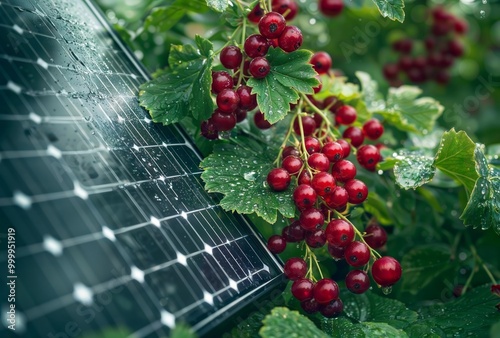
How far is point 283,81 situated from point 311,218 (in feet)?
0.89

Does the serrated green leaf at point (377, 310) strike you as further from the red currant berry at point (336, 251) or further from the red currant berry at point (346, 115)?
the red currant berry at point (346, 115)

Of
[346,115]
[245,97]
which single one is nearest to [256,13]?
[245,97]

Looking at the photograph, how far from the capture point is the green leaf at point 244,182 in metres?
0.89

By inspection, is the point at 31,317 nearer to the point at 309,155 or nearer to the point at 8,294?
the point at 8,294

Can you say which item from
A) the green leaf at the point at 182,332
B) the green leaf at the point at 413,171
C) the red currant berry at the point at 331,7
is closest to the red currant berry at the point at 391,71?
the red currant berry at the point at 331,7

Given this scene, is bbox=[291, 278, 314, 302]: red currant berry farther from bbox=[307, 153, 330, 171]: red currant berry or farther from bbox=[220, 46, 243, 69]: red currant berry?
bbox=[220, 46, 243, 69]: red currant berry

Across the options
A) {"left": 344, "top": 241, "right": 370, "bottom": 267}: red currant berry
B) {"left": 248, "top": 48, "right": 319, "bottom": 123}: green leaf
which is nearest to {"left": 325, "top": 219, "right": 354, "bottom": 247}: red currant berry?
{"left": 344, "top": 241, "right": 370, "bottom": 267}: red currant berry

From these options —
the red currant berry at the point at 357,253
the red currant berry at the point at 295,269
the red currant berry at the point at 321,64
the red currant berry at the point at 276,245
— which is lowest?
the red currant berry at the point at 357,253

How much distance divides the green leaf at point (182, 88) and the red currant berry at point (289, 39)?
143mm

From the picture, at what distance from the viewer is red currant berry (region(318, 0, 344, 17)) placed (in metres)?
1.71

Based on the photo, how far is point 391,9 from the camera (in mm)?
1023

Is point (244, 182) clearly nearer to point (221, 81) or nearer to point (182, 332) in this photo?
point (221, 81)

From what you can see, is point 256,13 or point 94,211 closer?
point 94,211

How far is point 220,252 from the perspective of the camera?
0.79 m
